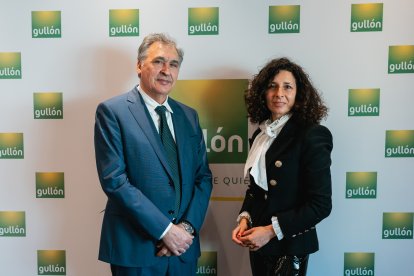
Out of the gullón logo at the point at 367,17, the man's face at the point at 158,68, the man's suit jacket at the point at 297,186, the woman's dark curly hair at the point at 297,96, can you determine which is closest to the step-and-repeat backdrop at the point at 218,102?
the gullón logo at the point at 367,17

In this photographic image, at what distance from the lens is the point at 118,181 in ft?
5.00

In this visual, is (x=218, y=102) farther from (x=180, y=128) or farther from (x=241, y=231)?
(x=241, y=231)

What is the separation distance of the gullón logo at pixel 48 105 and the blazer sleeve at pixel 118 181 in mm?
701

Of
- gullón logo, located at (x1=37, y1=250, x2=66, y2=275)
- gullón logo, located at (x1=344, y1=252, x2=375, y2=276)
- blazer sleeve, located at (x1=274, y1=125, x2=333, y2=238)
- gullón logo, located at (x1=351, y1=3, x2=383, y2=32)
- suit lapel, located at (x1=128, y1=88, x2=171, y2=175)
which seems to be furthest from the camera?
gullón logo, located at (x1=37, y1=250, x2=66, y2=275)

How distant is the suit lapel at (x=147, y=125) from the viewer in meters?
1.59

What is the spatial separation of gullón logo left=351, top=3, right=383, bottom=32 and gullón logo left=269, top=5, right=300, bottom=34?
1.04 ft

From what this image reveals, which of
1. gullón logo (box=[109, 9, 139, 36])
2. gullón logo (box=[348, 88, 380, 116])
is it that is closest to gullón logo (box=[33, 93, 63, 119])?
gullón logo (box=[109, 9, 139, 36])

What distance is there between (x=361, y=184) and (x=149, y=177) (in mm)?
1279

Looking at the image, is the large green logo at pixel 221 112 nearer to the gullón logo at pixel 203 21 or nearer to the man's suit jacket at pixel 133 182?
the gullón logo at pixel 203 21

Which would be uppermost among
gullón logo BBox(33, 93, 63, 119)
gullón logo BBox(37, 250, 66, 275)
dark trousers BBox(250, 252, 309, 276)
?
gullón logo BBox(33, 93, 63, 119)

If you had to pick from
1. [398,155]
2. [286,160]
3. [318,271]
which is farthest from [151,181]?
[398,155]

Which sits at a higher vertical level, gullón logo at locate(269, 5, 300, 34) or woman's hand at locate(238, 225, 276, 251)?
gullón logo at locate(269, 5, 300, 34)

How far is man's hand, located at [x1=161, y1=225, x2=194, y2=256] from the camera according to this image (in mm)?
1565

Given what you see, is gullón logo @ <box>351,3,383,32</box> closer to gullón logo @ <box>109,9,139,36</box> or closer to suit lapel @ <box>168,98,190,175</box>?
suit lapel @ <box>168,98,190,175</box>
